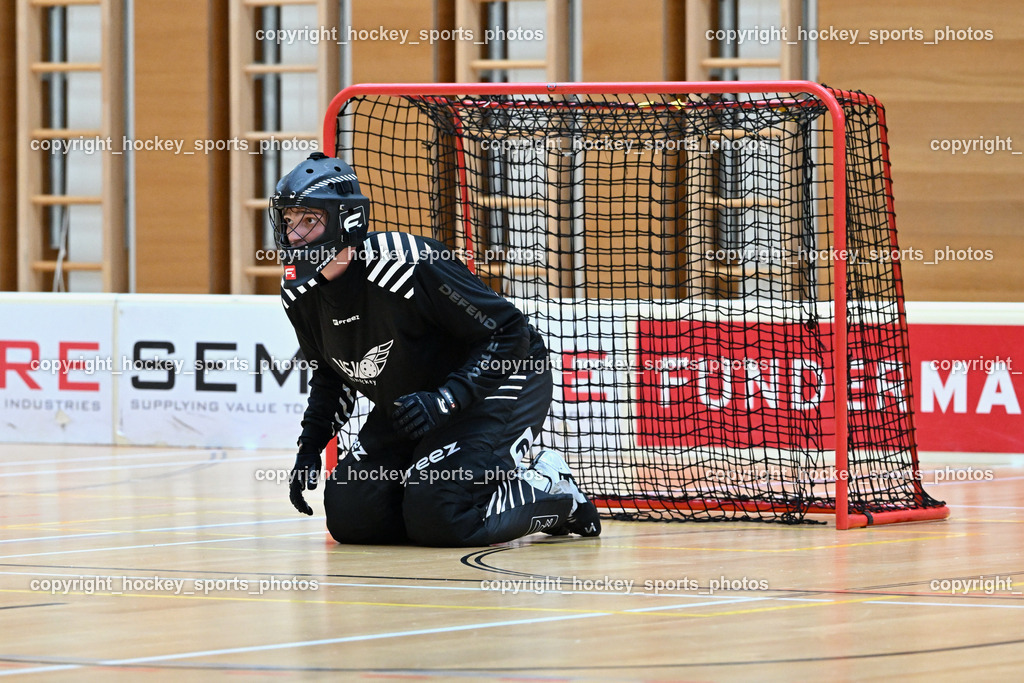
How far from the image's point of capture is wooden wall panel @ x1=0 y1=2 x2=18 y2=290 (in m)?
11.5

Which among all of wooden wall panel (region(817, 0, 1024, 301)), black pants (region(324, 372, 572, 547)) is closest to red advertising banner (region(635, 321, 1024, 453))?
wooden wall panel (region(817, 0, 1024, 301))

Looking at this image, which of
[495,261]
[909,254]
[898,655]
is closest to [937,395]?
[909,254]

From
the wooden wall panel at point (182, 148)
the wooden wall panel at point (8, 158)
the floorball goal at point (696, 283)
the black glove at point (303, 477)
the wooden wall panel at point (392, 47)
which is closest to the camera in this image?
the black glove at point (303, 477)

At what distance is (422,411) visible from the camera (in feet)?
16.6

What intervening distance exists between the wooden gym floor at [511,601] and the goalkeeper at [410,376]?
14cm

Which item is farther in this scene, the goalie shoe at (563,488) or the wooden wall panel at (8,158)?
the wooden wall panel at (8,158)

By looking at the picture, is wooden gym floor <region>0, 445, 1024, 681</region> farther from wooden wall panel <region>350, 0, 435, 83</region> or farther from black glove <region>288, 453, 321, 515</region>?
wooden wall panel <region>350, 0, 435, 83</region>

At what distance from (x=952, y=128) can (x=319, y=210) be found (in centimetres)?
559

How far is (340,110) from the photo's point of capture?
6.48 m

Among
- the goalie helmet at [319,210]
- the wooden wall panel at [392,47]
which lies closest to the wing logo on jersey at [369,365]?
the goalie helmet at [319,210]

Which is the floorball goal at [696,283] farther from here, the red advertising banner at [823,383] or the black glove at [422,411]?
the black glove at [422,411]

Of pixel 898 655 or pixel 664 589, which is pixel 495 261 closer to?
pixel 664 589

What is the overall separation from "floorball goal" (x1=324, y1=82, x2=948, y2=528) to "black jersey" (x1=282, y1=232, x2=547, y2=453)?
1.16 metres

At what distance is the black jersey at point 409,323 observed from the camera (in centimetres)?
518
